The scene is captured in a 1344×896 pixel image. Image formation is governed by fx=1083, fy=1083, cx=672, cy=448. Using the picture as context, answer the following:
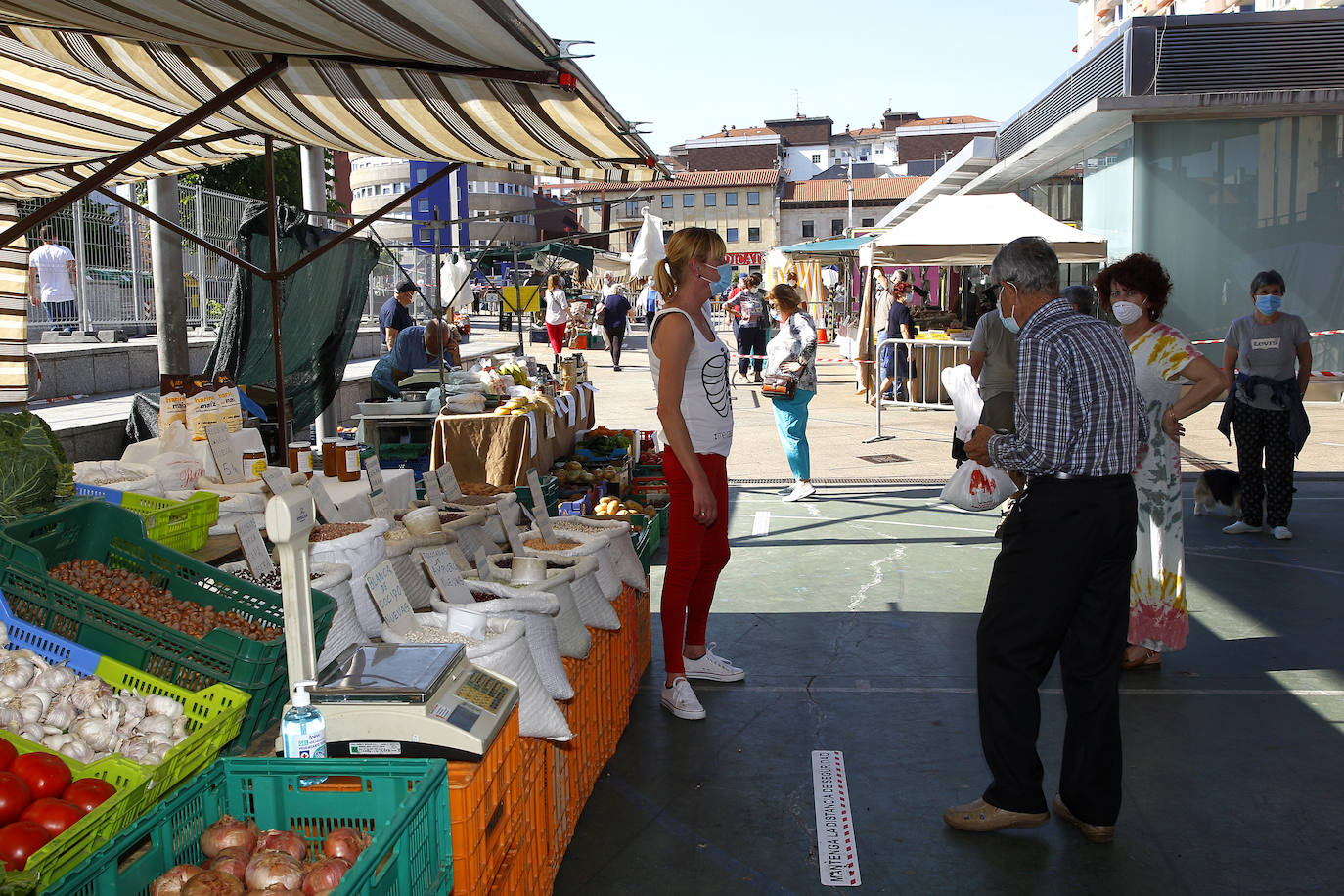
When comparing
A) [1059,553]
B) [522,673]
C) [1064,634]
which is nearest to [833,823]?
[1064,634]

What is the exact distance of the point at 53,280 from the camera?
11.6 meters

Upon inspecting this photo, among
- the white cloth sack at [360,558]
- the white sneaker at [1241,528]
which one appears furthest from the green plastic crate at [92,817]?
the white sneaker at [1241,528]

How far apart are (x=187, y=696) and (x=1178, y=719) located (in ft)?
12.8

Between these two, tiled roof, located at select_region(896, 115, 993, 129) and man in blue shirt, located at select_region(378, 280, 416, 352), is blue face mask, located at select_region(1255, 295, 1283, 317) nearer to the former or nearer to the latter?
man in blue shirt, located at select_region(378, 280, 416, 352)

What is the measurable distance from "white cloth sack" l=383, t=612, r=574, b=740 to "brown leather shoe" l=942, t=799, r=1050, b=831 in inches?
57.4

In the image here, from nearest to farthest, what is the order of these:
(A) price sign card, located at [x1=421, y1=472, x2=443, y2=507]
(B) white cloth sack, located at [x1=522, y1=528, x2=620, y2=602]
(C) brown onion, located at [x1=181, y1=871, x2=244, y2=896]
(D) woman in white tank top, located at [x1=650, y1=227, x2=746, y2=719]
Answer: (C) brown onion, located at [x1=181, y1=871, x2=244, y2=896]
(B) white cloth sack, located at [x1=522, y1=528, x2=620, y2=602]
(D) woman in white tank top, located at [x1=650, y1=227, x2=746, y2=719]
(A) price sign card, located at [x1=421, y1=472, x2=443, y2=507]

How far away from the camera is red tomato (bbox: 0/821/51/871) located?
76.5 inches

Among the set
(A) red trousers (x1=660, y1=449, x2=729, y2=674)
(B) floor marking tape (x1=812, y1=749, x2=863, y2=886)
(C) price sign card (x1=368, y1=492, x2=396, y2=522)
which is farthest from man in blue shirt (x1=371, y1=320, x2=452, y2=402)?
(B) floor marking tape (x1=812, y1=749, x2=863, y2=886)

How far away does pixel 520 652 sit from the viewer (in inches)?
123

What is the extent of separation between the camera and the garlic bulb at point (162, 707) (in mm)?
2643

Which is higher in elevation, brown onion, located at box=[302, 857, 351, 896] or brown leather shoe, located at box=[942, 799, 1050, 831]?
brown onion, located at box=[302, 857, 351, 896]

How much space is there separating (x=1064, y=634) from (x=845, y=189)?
86.6 meters

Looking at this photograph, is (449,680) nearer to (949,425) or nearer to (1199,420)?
(949,425)

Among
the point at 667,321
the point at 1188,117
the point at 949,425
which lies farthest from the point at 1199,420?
the point at 667,321
